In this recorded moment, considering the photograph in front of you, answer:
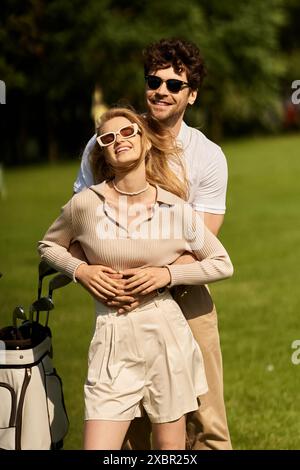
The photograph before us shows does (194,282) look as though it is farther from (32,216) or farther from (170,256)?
(32,216)

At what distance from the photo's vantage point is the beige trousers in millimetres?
4816

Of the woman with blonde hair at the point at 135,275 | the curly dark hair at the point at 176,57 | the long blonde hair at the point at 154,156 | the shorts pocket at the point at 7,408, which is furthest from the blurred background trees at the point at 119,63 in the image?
the shorts pocket at the point at 7,408

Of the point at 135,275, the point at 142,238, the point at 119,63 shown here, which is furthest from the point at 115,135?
the point at 119,63

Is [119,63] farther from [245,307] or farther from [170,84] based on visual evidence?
[170,84]

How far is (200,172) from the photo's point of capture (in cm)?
475

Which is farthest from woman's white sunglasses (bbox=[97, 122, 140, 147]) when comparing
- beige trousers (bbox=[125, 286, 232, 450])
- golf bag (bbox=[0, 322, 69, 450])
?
golf bag (bbox=[0, 322, 69, 450])

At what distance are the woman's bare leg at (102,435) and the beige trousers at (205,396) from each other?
2.17 ft

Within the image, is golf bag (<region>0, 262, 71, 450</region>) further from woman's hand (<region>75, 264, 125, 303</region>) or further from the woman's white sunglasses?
the woman's white sunglasses
